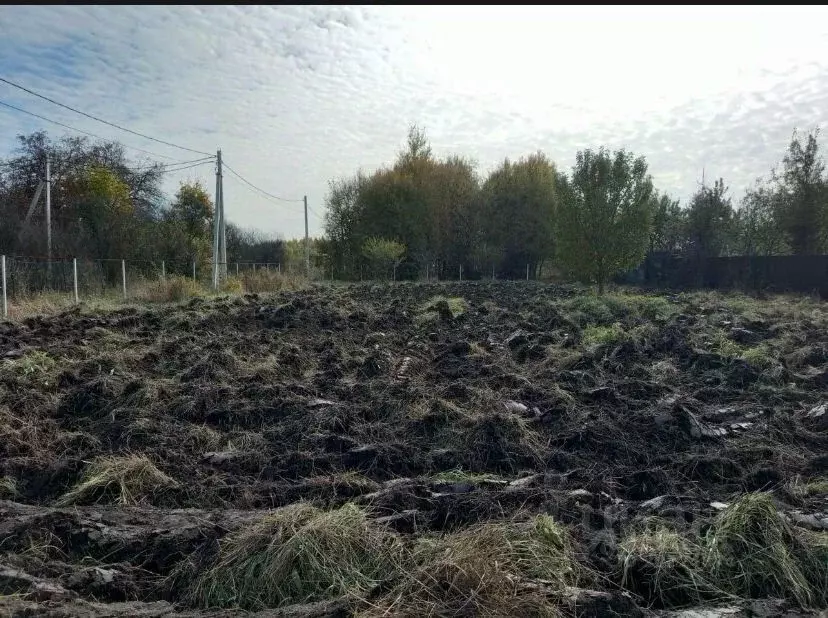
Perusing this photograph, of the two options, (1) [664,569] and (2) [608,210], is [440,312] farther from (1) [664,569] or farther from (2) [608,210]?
(1) [664,569]

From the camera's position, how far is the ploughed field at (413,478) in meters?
2.73

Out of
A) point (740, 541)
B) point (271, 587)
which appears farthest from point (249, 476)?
point (740, 541)

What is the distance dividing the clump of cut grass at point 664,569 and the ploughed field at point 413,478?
12 mm

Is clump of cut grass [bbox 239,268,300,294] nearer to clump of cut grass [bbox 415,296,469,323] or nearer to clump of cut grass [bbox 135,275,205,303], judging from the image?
clump of cut grass [bbox 135,275,205,303]

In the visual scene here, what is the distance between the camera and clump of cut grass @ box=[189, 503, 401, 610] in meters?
2.72

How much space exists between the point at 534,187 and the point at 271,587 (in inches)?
1449

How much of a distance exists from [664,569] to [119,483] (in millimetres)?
3620

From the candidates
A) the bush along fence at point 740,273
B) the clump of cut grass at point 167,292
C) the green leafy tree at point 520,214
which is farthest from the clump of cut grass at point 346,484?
the green leafy tree at point 520,214

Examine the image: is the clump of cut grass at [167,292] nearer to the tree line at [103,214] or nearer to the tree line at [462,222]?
the tree line at [103,214]

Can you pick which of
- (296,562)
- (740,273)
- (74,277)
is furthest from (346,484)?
(740,273)

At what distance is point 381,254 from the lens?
34219 mm

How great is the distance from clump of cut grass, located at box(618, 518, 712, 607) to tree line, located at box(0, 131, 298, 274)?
66.5 ft

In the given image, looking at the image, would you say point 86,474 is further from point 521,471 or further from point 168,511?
point 521,471

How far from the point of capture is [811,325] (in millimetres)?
11414
